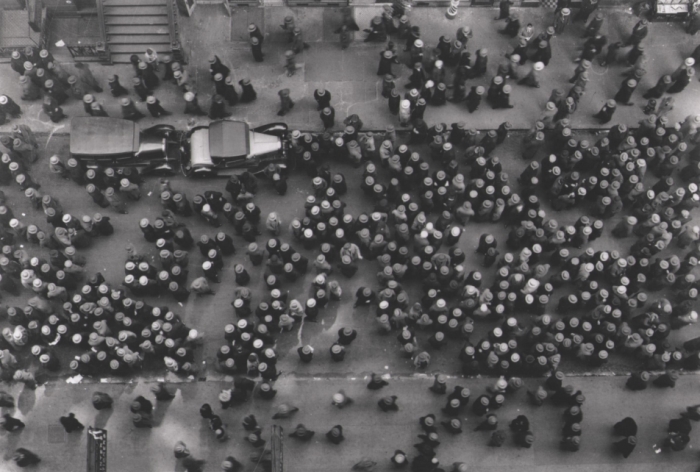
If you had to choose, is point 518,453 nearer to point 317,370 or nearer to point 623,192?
point 317,370

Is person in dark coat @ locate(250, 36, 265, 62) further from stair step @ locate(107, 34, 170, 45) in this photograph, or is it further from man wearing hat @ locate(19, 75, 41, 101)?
man wearing hat @ locate(19, 75, 41, 101)

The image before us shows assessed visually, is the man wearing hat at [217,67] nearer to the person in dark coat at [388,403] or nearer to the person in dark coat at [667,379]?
the person in dark coat at [388,403]

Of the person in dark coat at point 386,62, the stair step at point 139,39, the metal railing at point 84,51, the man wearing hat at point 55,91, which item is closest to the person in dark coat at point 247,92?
the stair step at point 139,39

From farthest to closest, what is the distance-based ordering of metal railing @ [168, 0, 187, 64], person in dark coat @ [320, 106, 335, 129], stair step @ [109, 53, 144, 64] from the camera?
stair step @ [109, 53, 144, 64] → metal railing @ [168, 0, 187, 64] → person in dark coat @ [320, 106, 335, 129]

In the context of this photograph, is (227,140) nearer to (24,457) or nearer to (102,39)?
(102,39)

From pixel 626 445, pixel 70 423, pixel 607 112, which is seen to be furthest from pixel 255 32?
pixel 626 445

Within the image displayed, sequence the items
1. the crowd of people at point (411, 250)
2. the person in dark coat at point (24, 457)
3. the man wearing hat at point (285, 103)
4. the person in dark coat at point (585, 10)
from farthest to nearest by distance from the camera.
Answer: the person in dark coat at point (585, 10) < the man wearing hat at point (285, 103) < the crowd of people at point (411, 250) < the person in dark coat at point (24, 457)

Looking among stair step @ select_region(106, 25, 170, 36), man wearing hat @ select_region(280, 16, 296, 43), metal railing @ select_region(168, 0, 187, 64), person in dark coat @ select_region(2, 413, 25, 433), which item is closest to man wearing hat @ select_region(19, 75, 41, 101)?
stair step @ select_region(106, 25, 170, 36)
